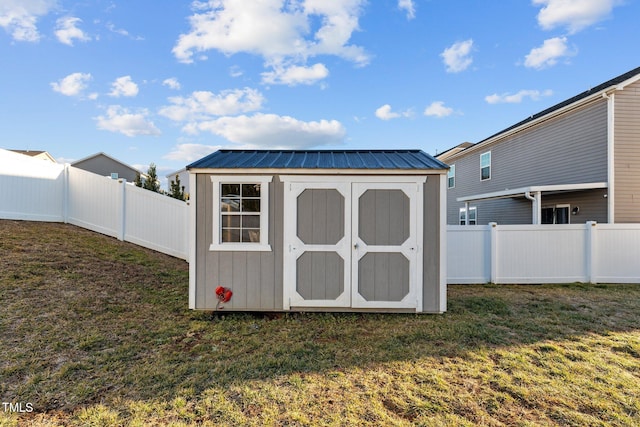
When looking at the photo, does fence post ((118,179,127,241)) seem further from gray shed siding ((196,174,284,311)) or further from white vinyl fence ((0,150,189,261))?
gray shed siding ((196,174,284,311))

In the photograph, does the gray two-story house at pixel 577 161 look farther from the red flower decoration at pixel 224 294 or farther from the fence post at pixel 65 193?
the fence post at pixel 65 193

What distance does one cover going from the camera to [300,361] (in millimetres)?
3090

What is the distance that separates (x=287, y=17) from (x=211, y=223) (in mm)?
6817

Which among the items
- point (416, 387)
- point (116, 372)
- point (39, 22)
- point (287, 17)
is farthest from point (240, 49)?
point (416, 387)

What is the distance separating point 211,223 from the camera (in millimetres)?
4406

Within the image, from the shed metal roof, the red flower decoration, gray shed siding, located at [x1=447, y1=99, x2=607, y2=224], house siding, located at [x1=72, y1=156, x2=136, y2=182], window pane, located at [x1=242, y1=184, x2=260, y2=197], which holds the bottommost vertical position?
the red flower decoration

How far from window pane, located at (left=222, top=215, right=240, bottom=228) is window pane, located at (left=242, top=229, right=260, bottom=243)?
0.55 feet

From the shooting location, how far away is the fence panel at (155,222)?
726 centimetres

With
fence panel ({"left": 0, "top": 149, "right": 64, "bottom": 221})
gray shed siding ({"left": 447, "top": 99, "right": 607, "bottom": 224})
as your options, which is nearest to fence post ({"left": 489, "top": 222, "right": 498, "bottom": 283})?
gray shed siding ({"left": 447, "top": 99, "right": 607, "bottom": 224})

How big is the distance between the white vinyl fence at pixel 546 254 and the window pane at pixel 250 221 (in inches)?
178

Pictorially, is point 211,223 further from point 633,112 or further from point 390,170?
point 633,112

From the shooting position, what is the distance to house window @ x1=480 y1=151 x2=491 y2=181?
1318 centimetres

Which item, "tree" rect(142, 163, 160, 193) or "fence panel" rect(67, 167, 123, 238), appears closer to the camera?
"fence panel" rect(67, 167, 123, 238)

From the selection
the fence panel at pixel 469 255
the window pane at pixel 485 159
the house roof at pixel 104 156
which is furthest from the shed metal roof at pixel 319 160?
the house roof at pixel 104 156
